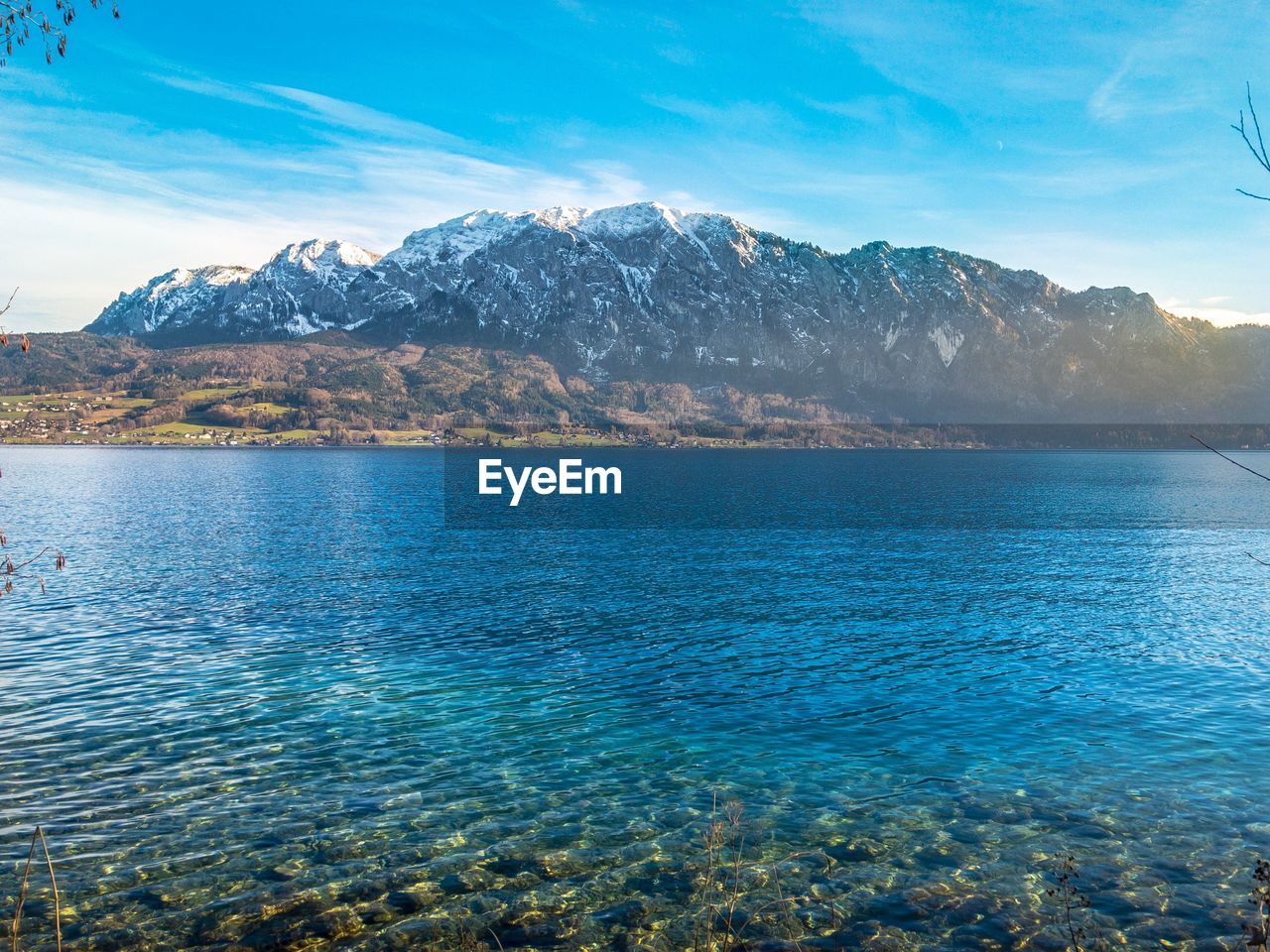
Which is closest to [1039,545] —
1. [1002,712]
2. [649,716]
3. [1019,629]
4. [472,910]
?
[1019,629]

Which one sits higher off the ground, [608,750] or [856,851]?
[856,851]

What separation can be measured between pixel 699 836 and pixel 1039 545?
8843cm

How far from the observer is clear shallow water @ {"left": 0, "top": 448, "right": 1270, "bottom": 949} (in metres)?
20.7

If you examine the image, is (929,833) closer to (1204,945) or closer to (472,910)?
(1204,945)

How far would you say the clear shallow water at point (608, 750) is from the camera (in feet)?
68.0

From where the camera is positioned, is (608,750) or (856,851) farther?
(608,750)

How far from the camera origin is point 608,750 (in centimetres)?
3178

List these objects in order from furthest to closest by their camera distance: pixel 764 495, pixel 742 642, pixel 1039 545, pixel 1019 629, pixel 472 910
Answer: pixel 764 495 → pixel 1039 545 → pixel 1019 629 → pixel 742 642 → pixel 472 910

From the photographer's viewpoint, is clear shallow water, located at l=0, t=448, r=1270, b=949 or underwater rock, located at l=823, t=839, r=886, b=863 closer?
clear shallow water, located at l=0, t=448, r=1270, b=949

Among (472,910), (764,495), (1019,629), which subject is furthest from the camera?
(764,495)

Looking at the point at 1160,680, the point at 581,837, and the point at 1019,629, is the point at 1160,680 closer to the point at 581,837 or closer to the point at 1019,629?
the point at 1019,629

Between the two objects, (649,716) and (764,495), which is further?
(764,495)

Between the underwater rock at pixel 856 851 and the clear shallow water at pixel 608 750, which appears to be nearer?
the clear shallow water at pixel 608 750

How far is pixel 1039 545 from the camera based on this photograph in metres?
98.5
